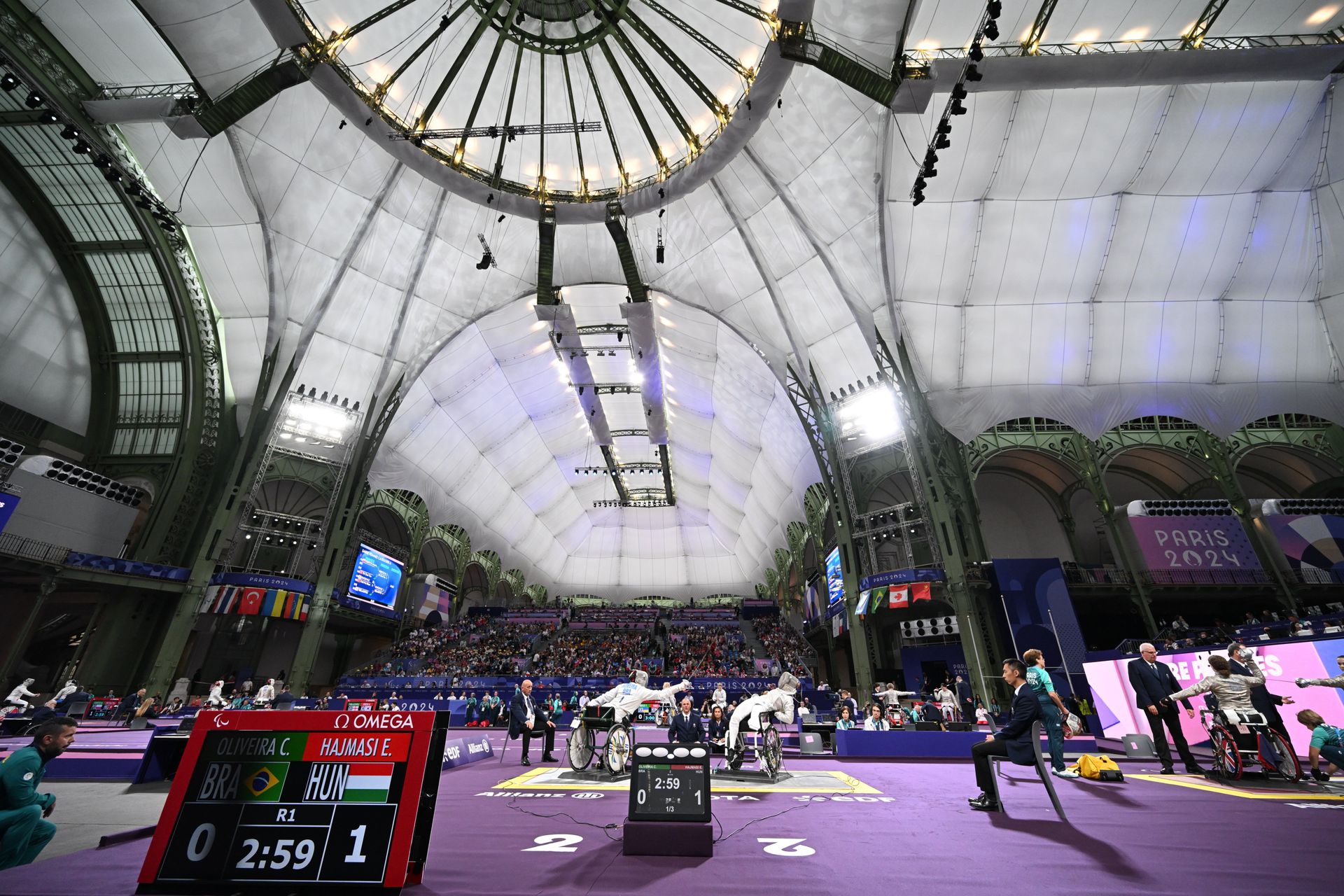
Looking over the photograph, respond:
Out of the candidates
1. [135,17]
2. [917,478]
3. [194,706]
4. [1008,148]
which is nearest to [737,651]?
[917,478]

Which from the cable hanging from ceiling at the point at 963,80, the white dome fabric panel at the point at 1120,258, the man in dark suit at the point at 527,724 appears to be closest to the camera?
the man in dark suit at the point at 527,724

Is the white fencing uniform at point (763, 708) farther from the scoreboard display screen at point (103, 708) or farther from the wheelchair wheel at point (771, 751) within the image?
the scoreboard display screen at point (103, 708)

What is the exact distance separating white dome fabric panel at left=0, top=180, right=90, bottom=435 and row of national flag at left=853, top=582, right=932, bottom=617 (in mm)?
41027

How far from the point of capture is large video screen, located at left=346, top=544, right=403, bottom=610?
114 feet

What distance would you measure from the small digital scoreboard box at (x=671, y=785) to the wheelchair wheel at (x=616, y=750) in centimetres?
479

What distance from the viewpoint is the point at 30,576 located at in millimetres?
25219

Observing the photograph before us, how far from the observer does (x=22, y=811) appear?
12.5ft

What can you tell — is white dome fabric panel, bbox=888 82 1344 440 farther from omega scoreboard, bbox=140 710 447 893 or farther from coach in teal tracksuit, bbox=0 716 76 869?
coach in teal tracksuit, bbox=0 716 76 869

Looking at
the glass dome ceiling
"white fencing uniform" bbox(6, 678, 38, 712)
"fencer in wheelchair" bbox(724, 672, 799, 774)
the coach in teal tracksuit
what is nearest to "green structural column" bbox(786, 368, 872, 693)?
the glass dome ceiling

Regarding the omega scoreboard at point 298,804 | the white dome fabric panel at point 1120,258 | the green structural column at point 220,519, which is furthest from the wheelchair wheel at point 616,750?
the green structural column at point 220,519

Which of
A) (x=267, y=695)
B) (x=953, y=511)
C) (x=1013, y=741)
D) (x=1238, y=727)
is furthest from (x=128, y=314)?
(x=1238, y=727)

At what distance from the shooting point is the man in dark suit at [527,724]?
38.7ft

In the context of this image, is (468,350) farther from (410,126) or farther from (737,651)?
(737,651)

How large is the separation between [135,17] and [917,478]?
36.6 m
